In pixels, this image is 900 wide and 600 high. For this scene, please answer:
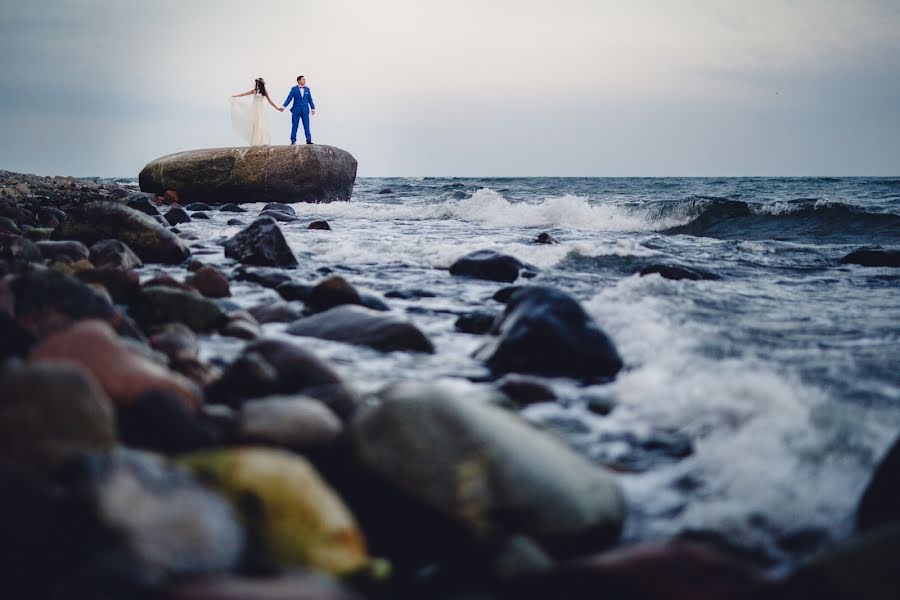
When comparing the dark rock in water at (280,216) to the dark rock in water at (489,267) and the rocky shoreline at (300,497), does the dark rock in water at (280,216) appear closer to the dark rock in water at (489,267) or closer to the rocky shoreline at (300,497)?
the dark rock in water at (489,267)

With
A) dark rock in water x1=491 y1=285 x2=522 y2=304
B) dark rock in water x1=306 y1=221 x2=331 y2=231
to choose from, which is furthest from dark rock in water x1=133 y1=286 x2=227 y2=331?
dark rock in water x1=306 y1=221 x2=331 y2=231

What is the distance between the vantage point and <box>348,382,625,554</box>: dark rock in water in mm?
1425

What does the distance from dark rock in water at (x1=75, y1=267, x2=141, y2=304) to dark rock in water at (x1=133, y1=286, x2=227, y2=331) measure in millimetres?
141

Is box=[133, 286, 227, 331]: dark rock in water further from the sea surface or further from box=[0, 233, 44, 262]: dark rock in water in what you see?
box=[0, 233, 44, 262]: dark rock in water

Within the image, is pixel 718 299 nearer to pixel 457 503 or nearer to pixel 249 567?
pixel 457 503

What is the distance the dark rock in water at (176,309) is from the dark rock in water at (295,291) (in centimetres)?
85

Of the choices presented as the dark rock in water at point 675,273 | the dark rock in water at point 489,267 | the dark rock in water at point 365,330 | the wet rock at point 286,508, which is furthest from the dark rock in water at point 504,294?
the wet rock at point 286,508

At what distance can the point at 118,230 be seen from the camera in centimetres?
532

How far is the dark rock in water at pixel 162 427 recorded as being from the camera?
1.53 meters

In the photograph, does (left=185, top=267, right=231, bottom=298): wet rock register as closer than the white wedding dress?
Yes

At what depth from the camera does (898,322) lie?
156 inches

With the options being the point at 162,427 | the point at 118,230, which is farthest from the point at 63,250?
the point at 162,427

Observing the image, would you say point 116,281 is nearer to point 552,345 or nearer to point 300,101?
point 552,345

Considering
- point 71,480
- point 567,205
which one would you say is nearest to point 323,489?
point 71,480
